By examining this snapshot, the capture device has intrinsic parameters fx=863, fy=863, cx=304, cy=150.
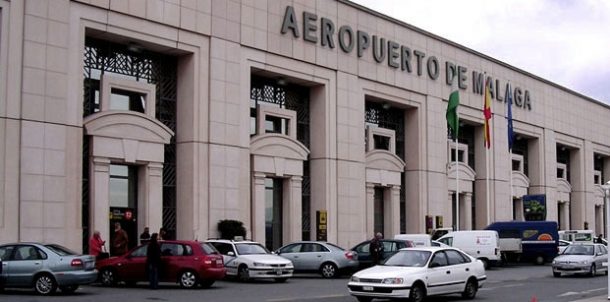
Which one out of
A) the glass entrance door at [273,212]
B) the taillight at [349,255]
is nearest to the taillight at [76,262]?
the taillight at [349,255]

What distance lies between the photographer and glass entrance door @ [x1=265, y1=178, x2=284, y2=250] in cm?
3953

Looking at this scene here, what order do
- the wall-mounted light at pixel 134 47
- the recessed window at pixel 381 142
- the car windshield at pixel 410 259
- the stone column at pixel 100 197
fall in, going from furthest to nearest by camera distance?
the recessed window at pixel 381 142, the wall-mounted light at pixel 134 47, the stone column at pixel 100 197, the car windshield at pixel 410 259

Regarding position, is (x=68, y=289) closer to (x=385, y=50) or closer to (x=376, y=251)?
(x=376, y=251)

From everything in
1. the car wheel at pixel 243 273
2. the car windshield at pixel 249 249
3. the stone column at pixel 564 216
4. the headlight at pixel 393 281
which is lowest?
the car wheel at pixel 243 273

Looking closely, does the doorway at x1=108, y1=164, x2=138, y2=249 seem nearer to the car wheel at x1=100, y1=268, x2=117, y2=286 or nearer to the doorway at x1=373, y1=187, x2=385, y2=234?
the car wheel at x1=100, y1=268, x2=117, y2=286

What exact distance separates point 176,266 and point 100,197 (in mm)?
7089

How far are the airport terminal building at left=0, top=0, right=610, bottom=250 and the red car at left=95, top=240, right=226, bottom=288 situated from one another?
410 centimetres

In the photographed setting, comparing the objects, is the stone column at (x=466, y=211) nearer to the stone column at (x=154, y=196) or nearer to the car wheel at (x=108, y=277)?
the stone column at (x=154, y=196)

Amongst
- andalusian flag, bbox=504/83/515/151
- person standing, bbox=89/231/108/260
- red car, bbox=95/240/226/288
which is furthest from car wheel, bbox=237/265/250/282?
andalusian flag, bbox=504/83/515/151

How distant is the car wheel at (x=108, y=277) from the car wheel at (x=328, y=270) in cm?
862

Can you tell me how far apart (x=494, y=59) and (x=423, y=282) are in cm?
3921

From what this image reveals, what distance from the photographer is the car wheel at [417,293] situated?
2003 cm

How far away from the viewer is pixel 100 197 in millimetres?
31078

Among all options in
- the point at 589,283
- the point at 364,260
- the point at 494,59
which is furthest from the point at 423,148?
the point at 589,283
